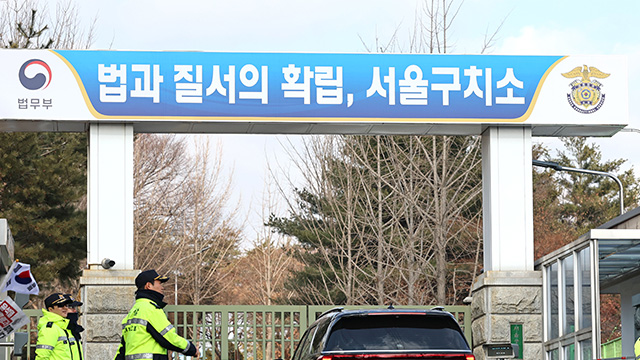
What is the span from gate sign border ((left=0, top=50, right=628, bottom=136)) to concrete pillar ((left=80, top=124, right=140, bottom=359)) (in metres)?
0.49

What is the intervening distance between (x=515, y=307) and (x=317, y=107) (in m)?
4.72

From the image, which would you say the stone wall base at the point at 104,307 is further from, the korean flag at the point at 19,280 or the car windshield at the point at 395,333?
the car windshield at the point at 395,333

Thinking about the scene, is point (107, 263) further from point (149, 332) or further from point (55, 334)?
point (149, 332)

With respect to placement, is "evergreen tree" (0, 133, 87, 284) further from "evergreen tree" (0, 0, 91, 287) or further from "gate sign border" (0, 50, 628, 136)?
"gate sign border" (0, 50, 628, 136)

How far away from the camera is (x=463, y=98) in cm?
1852

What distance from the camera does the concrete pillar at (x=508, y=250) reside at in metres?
18.2

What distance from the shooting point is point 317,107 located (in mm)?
18359

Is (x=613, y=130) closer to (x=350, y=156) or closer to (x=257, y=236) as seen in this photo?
(x=350, y=156)

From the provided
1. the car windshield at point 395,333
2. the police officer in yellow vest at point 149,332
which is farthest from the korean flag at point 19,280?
the car windshield at point 395,333

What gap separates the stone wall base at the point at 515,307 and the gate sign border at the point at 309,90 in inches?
104

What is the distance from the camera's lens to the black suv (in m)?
10.8

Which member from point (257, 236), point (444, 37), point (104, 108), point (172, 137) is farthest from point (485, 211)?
point (172, 137)

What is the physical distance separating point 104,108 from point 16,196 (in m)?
19.2

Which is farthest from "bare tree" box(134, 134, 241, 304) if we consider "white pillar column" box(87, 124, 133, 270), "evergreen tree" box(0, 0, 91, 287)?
"white pillar column" box(87, 124, 133, 270)
